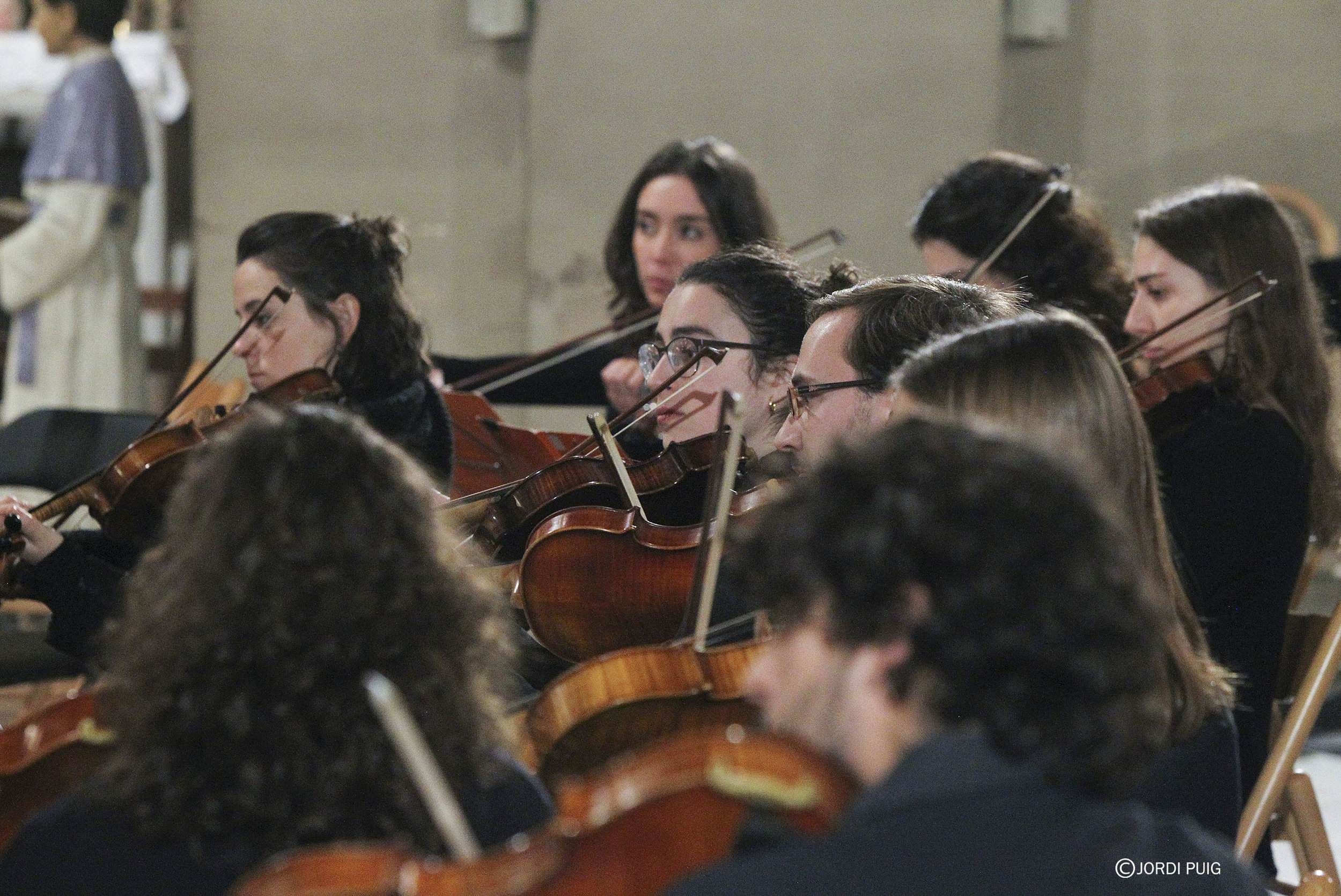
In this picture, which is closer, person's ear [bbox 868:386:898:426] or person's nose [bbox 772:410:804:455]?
person's ear [bbox 868:386:898:426]

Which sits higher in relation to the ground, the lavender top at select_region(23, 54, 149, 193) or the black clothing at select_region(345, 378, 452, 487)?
the lavender top at select_region(23, 54, 149, 193)

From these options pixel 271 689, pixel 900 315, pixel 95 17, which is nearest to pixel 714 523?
pixel 900 315

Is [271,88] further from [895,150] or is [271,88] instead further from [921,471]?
[921,471]

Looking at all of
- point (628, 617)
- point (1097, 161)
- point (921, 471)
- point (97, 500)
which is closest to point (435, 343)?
point (1097, 161)

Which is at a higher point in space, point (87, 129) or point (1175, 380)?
point (87, 129)

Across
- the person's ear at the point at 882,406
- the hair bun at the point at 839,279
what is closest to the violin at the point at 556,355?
the hair bun at the point at 839,279

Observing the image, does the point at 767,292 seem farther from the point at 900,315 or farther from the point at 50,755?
the point at 50,755

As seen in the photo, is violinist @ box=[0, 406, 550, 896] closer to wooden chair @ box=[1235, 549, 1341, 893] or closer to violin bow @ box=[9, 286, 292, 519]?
wooden chair @ box=[1235, 549, 1341, 893]

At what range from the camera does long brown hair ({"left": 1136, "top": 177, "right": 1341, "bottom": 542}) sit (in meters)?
2.69

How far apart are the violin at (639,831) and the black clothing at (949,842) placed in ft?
0.10

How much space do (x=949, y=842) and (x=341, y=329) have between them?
222cm

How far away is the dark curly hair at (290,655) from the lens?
3.93ft

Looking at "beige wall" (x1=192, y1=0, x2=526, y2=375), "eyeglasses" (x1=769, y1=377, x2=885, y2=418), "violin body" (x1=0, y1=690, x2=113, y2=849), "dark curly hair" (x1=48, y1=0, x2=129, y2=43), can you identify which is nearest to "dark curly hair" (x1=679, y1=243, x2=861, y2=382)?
"eyeglasses" (x1=769, y1=377, x2=885, y2=418)

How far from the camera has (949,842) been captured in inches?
40.0
